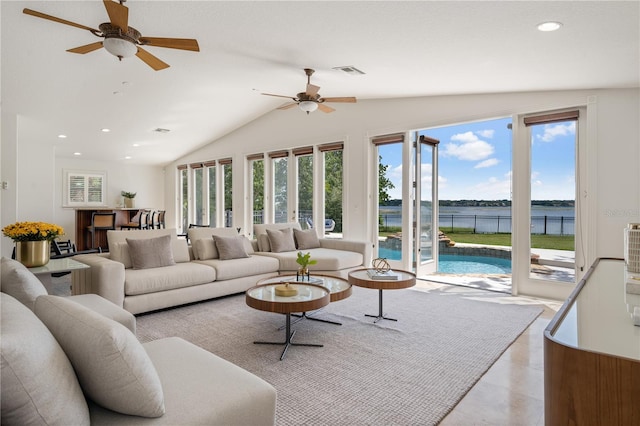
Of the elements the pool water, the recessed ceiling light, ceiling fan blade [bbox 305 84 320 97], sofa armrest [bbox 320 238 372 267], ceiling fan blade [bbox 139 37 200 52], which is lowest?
the pool water

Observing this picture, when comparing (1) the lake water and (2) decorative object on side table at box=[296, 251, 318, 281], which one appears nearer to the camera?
(2) decorative object on side table at box=[296, 251, 318, 281]

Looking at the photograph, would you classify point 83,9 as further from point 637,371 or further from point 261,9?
point 637,371

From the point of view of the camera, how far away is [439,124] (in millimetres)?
5699

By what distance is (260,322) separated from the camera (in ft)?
12.2

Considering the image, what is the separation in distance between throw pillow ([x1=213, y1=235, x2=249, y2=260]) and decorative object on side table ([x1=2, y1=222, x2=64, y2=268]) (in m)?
1.97

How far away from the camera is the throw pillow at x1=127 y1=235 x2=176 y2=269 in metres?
4.20

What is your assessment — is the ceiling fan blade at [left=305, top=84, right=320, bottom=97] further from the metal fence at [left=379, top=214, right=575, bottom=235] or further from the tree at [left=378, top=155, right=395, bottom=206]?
the metal fence at [left=379, top=214, right=575, bottom=235]

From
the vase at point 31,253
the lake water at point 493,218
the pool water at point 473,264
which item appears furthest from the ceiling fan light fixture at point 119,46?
the pool water at point 473,264

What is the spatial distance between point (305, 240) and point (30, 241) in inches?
142

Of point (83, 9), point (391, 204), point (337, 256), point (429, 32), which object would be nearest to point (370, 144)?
point (391, 204)

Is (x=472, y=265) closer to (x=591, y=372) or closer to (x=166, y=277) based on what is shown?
(x=166, y=277)

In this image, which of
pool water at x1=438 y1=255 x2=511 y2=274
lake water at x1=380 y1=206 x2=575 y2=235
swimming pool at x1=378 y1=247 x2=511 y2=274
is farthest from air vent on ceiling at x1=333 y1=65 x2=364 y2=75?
pool water at x1=438 y1=255 x2=511 y2=274

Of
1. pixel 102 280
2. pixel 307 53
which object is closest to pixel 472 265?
pixel 307 53

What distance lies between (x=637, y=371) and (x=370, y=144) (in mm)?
5941
